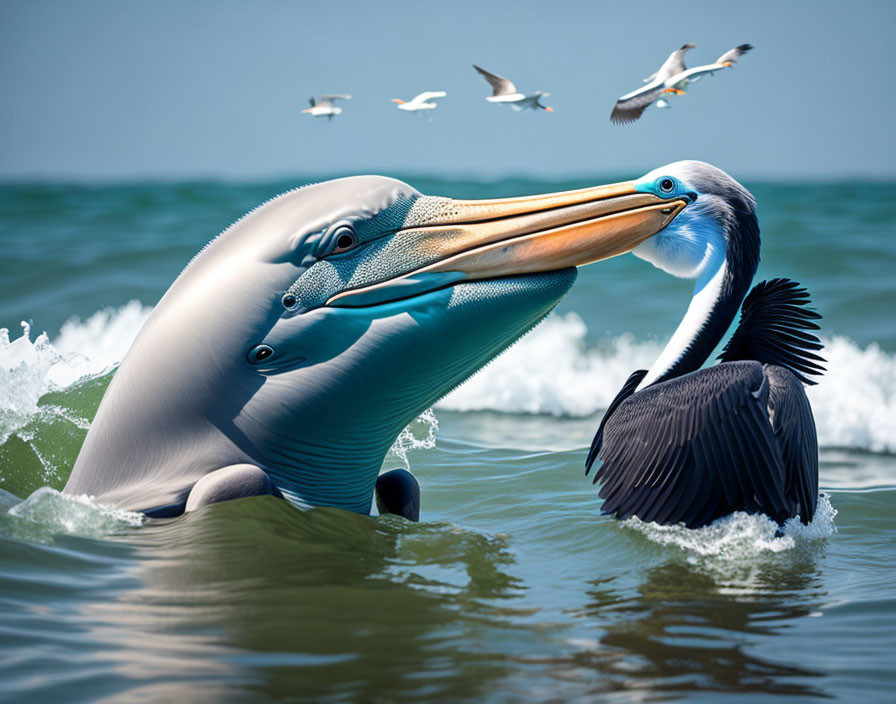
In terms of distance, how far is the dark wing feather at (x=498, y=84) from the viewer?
24.4 ft

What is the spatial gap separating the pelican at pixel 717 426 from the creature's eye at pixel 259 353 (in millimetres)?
1987

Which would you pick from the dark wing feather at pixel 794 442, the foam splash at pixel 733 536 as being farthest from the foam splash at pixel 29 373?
the dark wing feather at pixel 794 442

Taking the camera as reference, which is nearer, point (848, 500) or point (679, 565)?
point (679, 565)

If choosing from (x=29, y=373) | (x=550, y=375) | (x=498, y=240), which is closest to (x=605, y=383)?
(x=550, y=375)

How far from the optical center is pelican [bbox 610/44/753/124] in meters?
7.09

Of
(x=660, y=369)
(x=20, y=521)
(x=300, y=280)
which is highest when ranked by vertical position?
(x=300, y=280)

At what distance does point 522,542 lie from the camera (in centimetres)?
496

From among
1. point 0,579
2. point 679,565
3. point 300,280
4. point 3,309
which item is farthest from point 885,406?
point 3,309

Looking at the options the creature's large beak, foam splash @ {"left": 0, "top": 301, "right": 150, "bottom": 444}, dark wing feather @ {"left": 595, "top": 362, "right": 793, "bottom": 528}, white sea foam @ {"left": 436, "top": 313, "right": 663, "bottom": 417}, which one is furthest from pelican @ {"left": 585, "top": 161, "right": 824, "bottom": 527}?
white sea foam @ {"left": 436, "top": 313, "right": 663, "bottom": 417}

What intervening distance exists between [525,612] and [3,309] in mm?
14473

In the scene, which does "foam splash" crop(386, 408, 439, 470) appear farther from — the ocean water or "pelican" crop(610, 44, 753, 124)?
"pelican" crop(610, 44, 753, 124)

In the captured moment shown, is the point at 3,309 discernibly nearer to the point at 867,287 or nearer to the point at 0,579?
the point at 867,287

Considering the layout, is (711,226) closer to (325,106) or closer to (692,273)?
(692,273)

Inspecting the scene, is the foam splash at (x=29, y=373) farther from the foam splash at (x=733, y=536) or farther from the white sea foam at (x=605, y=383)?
the white sea foam at (x=605, y=383)
